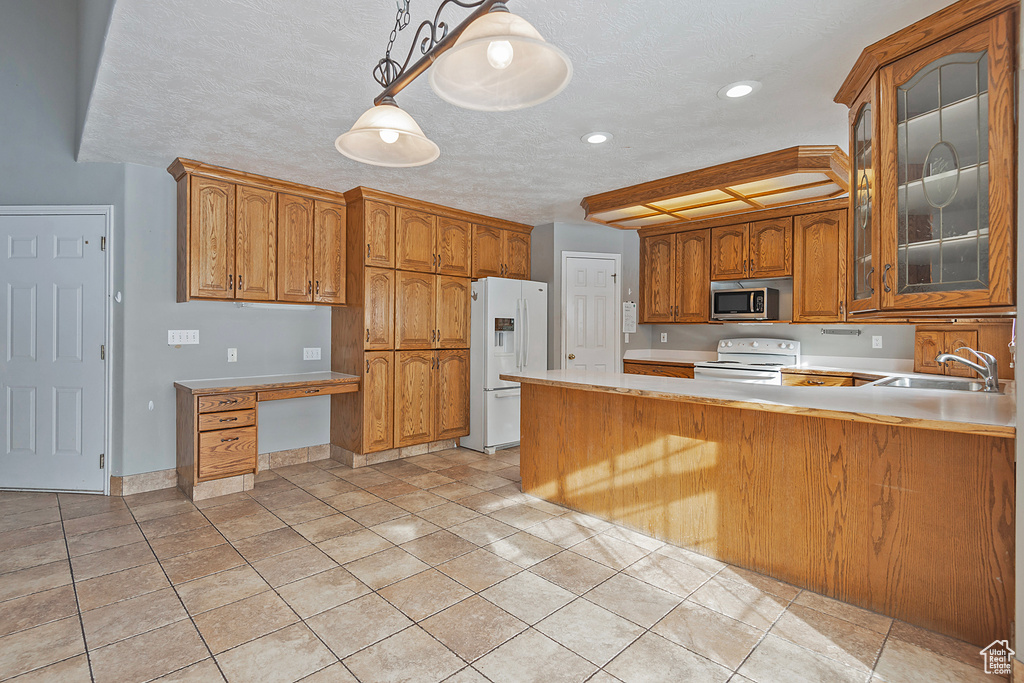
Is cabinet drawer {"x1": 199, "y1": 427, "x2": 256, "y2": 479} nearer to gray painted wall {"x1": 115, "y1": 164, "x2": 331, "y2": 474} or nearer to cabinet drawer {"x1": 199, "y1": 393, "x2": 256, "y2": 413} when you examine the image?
cabinet drawer {"x1": 199, "y1": 393, "x2": 256, "y2": 413}

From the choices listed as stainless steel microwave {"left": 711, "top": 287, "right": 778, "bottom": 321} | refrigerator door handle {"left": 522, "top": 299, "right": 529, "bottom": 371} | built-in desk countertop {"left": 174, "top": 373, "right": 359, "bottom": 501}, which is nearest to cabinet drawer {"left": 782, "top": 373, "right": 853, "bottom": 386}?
stainless steel microwave {"left": 711, "top": 287, "right": 778, "bottom": 321}

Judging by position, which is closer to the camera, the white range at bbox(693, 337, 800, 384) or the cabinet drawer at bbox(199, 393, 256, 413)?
the cabinet drawer at bbox(199, 393, 256, 413)

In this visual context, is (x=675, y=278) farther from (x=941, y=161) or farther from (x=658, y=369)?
(x=941, y=161)

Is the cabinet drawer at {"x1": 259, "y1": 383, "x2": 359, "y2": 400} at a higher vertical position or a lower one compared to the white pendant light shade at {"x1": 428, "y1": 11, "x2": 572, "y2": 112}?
lower

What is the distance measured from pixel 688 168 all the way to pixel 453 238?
227cm

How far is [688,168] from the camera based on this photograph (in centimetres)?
369

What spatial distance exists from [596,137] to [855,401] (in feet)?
6.51

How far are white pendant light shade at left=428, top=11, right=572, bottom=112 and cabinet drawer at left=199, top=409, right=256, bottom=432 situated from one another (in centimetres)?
316

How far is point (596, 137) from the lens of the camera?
122 inches

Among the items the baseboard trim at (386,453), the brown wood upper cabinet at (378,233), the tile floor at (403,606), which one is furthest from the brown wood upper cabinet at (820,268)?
the brown wood upper cabinet at (378,233)

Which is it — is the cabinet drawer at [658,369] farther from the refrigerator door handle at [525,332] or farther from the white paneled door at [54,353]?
the white paneled door at [54,353]

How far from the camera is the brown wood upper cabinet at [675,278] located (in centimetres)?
549

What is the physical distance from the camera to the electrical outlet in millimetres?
3848

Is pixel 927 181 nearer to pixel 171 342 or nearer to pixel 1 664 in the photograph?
pixel 1 664
